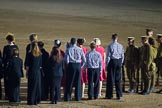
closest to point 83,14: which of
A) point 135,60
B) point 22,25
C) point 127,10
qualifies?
point 127,10

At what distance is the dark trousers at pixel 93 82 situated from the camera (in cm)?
1382

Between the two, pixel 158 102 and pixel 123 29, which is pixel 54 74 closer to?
pixel 158 102

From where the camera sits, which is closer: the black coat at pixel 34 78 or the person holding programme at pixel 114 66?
the black coat at pixel 34 78

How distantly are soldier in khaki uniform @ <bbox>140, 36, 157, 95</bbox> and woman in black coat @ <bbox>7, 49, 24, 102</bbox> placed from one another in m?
3.42

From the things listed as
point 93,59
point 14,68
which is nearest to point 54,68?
point 14,68

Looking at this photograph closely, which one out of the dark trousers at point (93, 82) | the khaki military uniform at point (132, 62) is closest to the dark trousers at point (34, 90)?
the dark trousers at point (93, 82)

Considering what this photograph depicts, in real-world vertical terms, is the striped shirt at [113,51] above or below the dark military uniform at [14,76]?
above

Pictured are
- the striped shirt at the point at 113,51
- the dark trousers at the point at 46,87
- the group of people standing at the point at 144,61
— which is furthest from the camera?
the group of people standing at the point at 144,61

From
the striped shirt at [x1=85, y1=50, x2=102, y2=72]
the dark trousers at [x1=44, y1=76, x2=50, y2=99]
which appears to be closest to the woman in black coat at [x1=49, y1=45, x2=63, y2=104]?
the dark trousers at [x1=44, y1=76, x2=50, y2=99]

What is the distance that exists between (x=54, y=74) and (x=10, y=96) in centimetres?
122

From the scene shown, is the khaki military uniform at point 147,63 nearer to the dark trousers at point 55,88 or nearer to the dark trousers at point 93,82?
the dark trousers at point 93,82

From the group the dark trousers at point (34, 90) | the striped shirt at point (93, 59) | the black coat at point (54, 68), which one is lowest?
the dark trousers at point (34, 90)

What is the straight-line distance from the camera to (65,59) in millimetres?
13484

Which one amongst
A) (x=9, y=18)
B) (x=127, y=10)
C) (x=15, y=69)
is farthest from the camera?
(x=127, y=10)
